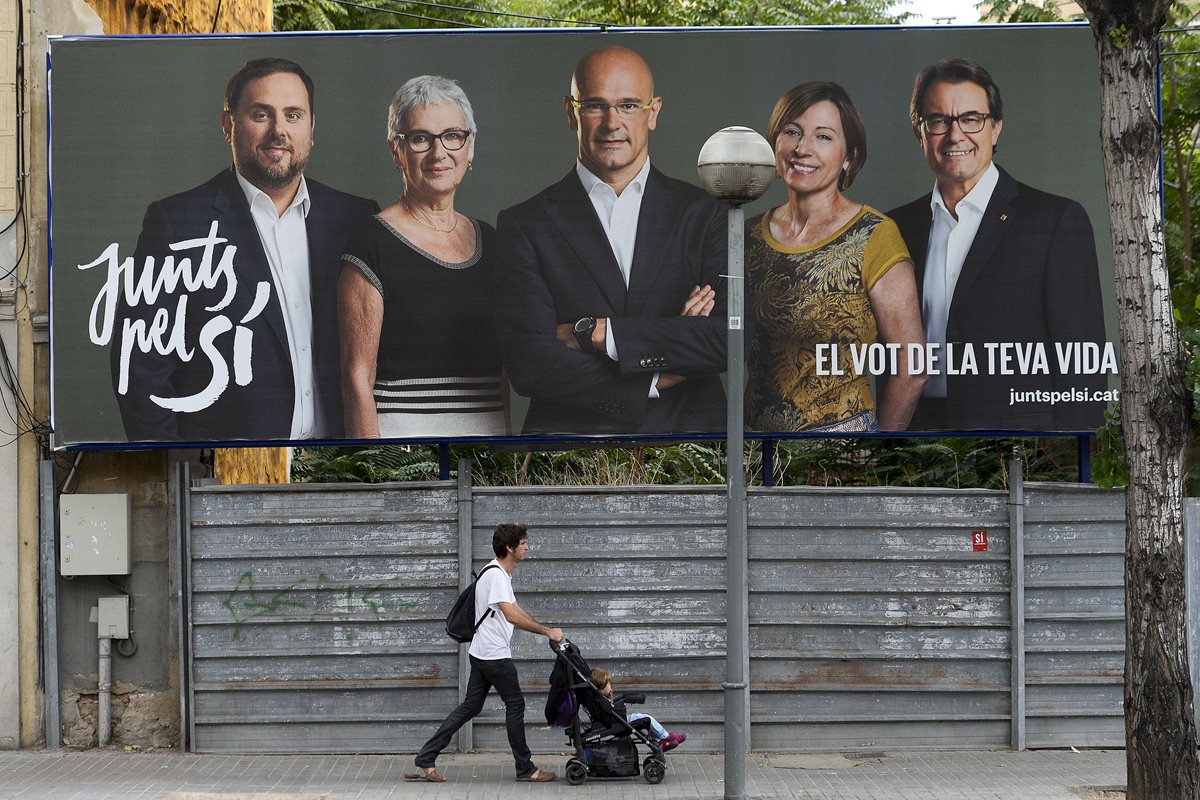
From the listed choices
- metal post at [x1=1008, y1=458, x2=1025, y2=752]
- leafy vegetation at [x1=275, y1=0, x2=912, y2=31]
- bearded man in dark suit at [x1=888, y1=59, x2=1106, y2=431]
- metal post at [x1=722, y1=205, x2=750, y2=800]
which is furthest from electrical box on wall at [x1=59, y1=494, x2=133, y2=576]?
leafy vegetation at [x1=275, y1=0, x2=912, y2=31]

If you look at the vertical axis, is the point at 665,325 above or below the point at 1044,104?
below

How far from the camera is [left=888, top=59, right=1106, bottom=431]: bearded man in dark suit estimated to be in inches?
406

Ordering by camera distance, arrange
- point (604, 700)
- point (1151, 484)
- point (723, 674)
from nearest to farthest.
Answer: point (1151, 484), point (604, 700), point (723, 674)

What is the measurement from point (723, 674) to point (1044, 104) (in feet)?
18.0

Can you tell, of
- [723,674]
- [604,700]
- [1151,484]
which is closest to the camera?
[1151,484]

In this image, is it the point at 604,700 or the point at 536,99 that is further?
the point at 536,99

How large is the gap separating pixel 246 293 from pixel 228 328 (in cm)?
32

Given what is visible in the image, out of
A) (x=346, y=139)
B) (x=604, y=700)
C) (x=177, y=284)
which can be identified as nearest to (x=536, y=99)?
(x=346, y=139)

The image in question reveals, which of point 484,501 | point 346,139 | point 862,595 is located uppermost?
point 346,139

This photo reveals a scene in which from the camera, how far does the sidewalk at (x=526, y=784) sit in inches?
356

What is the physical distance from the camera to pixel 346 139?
411 inches

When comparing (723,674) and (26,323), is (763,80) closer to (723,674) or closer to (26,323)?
(723,674)

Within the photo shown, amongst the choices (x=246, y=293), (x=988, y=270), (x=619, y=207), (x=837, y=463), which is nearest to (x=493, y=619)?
(x=246, y=293)

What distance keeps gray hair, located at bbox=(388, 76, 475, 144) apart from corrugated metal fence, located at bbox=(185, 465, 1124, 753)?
119 inches
